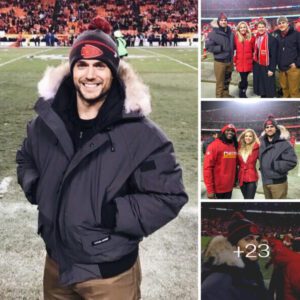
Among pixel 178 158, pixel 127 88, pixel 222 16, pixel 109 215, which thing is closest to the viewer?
pixel 109 215

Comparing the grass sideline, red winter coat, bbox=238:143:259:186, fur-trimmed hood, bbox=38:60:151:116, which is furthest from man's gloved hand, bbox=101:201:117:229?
red winter coat, bbox=238:143:259:186

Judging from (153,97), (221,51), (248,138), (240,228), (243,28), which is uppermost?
(243,28)

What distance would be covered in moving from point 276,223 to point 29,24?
1527 mm

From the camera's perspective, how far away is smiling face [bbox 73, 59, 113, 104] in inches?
52.7

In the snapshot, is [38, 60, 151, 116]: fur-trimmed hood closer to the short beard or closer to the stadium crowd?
the short beard

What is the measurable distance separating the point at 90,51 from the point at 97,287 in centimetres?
71

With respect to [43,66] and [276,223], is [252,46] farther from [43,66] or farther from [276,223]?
[43,66]

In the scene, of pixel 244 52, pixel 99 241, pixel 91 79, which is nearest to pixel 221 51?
pixel 244 52

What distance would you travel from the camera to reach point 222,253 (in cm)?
218

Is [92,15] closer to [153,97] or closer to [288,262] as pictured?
[153,97]

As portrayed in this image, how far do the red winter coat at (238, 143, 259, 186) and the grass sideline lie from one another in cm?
22

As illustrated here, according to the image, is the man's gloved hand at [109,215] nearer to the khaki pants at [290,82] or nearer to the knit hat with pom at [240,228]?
the knit hat with pom at [240,228]

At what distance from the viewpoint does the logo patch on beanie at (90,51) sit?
1.35 meters

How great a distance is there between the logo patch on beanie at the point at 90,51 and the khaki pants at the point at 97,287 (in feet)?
2.18
